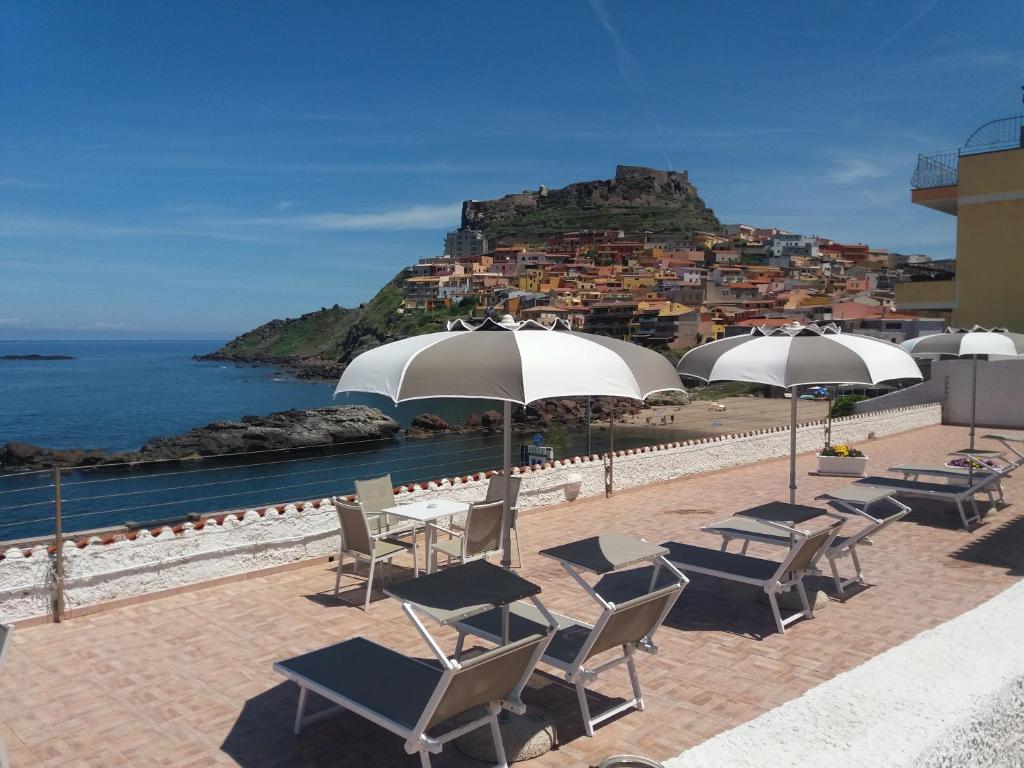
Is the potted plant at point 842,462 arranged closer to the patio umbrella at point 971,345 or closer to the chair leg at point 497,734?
the patio umbrella at point 971,345

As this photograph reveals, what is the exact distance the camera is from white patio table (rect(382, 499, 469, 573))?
6438 millimetres

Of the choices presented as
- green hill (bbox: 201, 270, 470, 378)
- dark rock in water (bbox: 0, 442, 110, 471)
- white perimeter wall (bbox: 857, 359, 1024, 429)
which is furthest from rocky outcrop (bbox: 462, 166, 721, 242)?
white perimeter wall (bbox: 857, 359, 1024, 429)

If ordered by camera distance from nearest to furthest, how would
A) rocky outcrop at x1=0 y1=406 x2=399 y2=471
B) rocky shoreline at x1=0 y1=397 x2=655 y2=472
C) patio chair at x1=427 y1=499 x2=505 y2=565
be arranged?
patio chair at x1=427 y1=499 x2=505 y2=565, rocky outcrop at x1=0 y1=406 x2=399 y2=471, rocky shoreline at x1=0 y1=397 x2=655 y2=472

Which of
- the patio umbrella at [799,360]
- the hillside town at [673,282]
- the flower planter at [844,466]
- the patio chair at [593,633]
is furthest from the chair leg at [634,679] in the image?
the hillside town at [673,282]

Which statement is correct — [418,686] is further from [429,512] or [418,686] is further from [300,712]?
[429,512]

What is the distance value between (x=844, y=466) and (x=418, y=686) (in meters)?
10.4

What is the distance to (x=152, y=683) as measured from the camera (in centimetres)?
445

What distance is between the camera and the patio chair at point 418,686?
10.1ft

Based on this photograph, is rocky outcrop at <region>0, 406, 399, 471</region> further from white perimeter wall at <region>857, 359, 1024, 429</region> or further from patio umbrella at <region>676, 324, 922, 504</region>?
patio umbrella at <region>676, 324, 922, 504</region>

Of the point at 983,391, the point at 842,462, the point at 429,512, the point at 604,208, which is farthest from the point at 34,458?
the point at 604,208

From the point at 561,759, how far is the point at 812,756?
5.90 ft

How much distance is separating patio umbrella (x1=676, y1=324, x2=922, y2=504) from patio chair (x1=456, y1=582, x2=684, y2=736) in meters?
2.65

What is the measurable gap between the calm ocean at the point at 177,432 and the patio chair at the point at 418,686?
4.17 m

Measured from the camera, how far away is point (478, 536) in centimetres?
643
